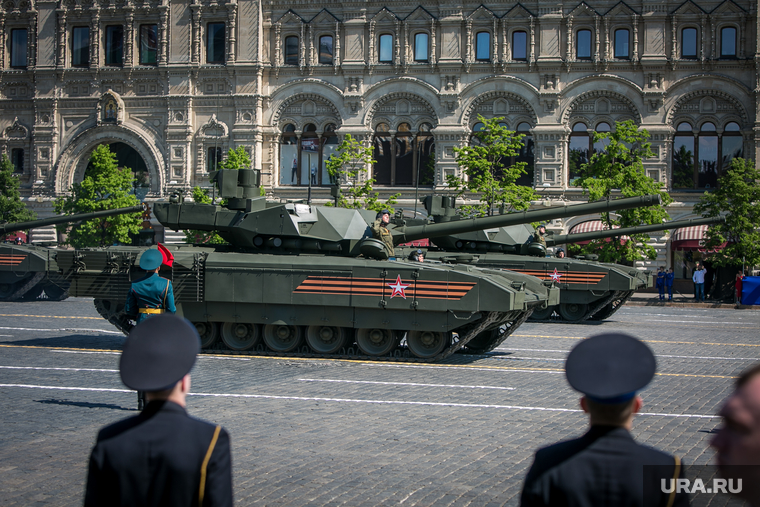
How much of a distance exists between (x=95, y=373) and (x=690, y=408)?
27.4 ft

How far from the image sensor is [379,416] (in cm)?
950

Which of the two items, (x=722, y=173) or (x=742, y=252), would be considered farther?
(x=722, y=173)

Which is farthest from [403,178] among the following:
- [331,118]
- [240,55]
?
[240,55]

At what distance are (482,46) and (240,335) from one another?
2764 centimetres

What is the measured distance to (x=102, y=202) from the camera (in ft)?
127

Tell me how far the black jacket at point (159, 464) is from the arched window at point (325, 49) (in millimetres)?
38645

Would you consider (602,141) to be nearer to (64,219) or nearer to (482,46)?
(482,46)

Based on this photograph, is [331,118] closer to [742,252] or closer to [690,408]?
[742,252]

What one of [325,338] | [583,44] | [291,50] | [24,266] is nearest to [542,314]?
[325,338]

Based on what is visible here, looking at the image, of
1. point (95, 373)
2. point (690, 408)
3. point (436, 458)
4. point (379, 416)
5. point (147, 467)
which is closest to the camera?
point (147, 467)

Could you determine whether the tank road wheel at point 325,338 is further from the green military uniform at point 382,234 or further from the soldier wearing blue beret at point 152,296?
the soldier wearing blue beret at point 152,296

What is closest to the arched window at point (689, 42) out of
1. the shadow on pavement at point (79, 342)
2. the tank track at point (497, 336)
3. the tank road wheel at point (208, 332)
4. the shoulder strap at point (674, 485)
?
the tank track at point (497, 336)

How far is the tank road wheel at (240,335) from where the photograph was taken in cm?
1519

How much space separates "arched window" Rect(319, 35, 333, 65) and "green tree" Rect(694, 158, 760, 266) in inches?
730
